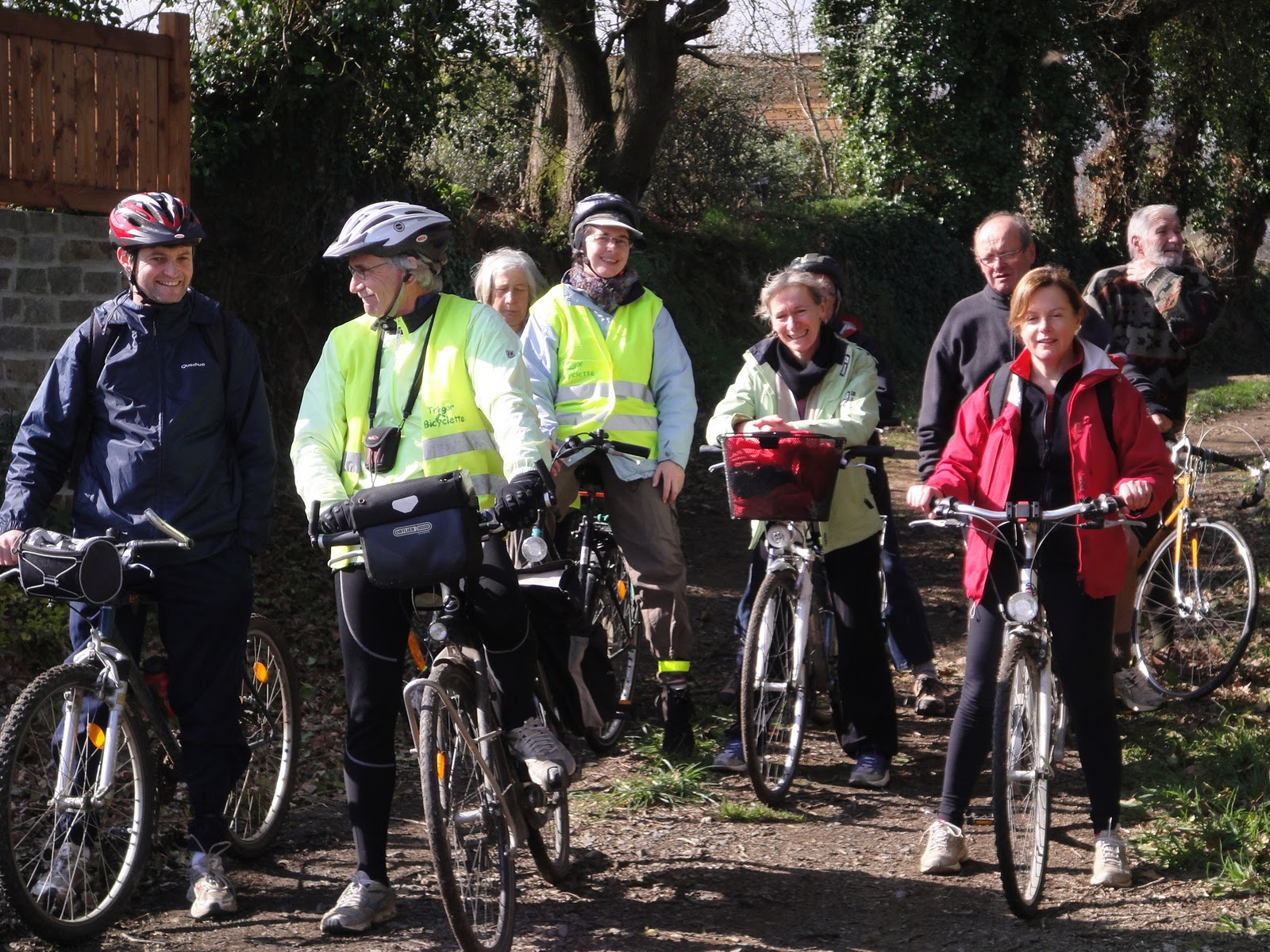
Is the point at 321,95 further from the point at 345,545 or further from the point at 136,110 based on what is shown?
the point at 345,545

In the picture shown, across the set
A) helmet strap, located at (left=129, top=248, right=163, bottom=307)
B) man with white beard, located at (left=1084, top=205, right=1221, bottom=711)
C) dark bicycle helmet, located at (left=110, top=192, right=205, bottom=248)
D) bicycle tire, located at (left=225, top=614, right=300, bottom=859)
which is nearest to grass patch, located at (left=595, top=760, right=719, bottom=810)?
bicycle tire, located at (left=225, top=614, right=300, bottom=859)

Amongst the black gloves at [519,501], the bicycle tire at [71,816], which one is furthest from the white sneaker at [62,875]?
the black gloves at [519,501]

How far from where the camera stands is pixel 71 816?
4.52m

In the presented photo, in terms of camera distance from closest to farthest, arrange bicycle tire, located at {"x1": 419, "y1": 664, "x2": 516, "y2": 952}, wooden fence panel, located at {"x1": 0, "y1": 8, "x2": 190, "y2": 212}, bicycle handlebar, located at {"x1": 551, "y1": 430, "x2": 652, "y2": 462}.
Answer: bicycle tire, located at {"x1": 419, "y1": 664, "x2": 516, "y2": 952}, bicycle handlebar, located at {"x1": 551, "y1": 430, "x2": 652, "y2": 462}, wooden fence panel, located at {"x1": 0, "y1": 8, "x2": 190, "y2": 212}

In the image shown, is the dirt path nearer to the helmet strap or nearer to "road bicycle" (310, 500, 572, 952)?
"road bicycle" (310, 500, 572, 952)

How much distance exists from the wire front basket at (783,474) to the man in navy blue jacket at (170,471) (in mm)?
1901

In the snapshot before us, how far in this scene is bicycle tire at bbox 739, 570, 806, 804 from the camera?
5.74 metres

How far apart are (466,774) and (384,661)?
1.39 feet

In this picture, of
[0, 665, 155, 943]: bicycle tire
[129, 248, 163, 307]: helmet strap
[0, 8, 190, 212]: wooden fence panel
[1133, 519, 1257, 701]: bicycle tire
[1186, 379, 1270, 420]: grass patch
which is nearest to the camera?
[0, 665, 155, 943]: bicycle tire

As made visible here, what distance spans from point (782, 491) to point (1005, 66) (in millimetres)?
18596

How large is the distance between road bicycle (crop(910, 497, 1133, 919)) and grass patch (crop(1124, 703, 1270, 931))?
0.64 meters

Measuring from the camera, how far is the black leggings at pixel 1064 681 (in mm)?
4887

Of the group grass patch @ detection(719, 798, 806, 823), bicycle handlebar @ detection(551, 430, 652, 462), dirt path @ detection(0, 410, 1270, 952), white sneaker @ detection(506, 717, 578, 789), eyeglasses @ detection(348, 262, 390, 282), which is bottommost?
dirt path @ detection(0, 410, 1270, 952)

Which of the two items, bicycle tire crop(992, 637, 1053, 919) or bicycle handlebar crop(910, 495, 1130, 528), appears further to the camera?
bicycle handlebar crop(910, 495, 1130, 528)
